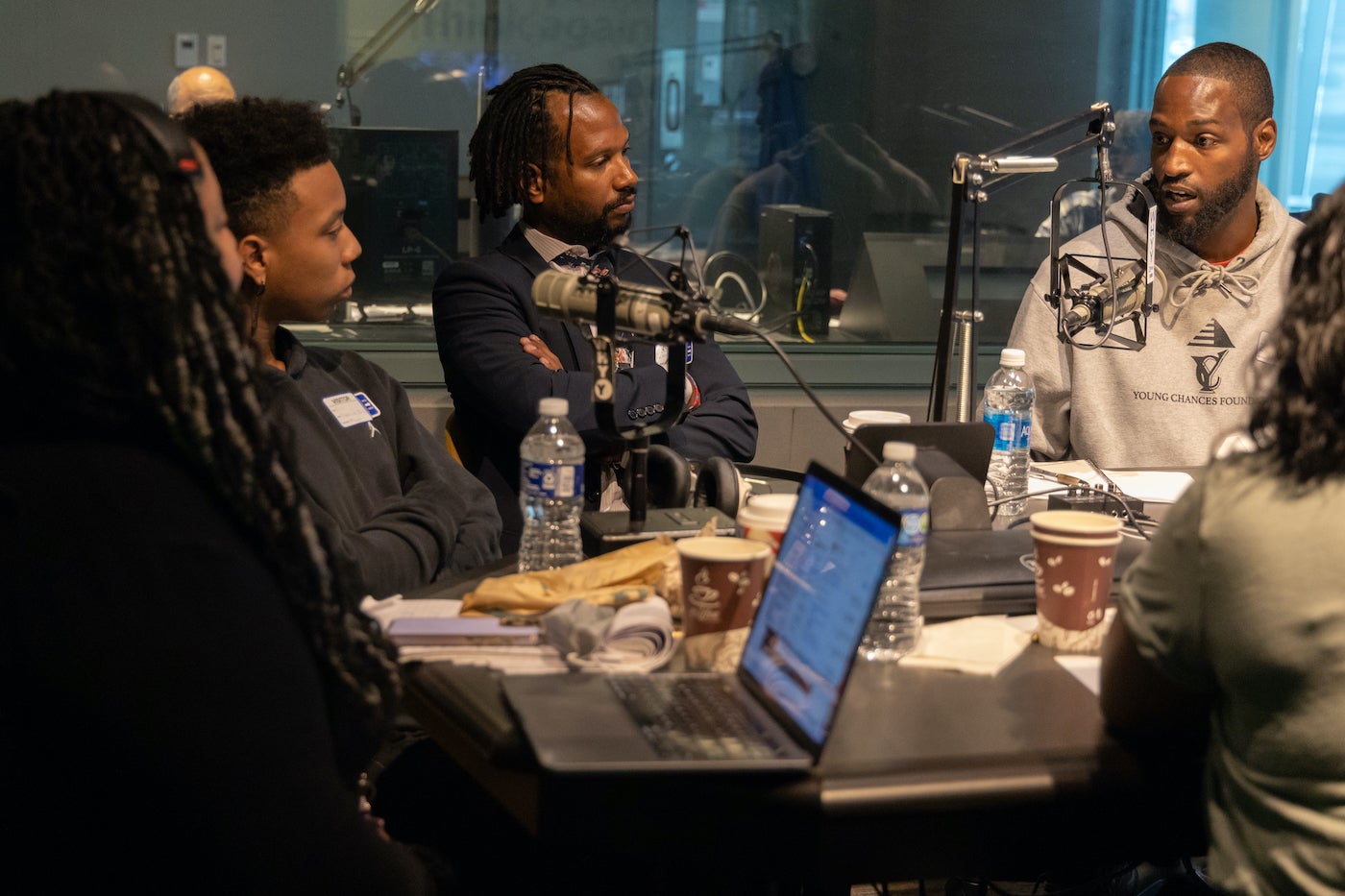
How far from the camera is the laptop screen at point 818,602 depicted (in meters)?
1.18

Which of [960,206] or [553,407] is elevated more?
[960,206]

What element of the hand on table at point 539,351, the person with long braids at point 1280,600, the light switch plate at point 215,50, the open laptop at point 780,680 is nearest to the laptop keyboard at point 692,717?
the open laptop at point 780,680

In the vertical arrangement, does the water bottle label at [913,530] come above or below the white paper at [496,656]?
above

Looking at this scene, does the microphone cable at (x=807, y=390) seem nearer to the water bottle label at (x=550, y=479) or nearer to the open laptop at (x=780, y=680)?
the open laptop at (x=780, y=680)

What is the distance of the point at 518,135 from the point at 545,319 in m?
0.43

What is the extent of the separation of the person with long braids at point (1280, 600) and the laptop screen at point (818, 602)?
0.24 meters

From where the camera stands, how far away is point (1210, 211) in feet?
9.64

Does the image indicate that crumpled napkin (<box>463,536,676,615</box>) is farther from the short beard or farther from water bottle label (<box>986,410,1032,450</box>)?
the short beard

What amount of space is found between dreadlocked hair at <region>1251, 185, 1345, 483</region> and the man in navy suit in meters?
1.42

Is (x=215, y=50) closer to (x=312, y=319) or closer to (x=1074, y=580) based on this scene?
(x=312, y=319)

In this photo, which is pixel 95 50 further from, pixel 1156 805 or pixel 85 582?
pixel 1156 805

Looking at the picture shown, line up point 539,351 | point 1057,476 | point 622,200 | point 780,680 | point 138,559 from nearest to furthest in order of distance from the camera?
1. point 138,559
2. point 780,680
3. point 1057,476
4. point 539,351
5. point 622,200

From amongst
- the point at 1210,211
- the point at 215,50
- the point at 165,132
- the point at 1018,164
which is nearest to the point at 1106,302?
the point at 1018,164

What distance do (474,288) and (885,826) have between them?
5.74 ft
